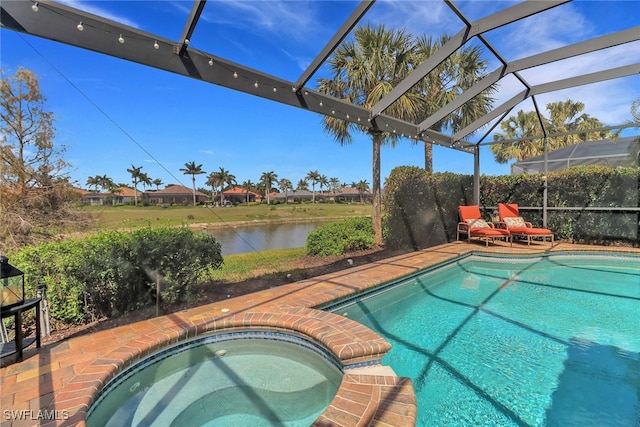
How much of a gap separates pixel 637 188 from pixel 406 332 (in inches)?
325

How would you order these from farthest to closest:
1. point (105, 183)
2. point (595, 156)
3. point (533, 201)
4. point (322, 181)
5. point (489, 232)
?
point (322, 181), point (105, 183), point (595, 156), point (533, 201), point (489, 232)

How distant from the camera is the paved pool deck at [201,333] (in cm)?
187

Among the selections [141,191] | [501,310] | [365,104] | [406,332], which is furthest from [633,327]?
[141,191]

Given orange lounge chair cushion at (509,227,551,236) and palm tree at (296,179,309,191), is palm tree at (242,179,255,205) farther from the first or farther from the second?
orange lounge chair cushion at (509,227,551,236)

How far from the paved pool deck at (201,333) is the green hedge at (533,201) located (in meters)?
4.12

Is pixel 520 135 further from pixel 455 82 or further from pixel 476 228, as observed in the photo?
pixel 476 228

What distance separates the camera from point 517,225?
859 centimetres

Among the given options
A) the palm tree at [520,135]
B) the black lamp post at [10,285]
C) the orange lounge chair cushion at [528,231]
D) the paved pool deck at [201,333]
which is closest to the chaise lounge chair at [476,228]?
the orange lounge chair cushion at [528,231]

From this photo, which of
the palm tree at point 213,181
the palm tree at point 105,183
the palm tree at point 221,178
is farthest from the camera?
the palm tree at point 213,181

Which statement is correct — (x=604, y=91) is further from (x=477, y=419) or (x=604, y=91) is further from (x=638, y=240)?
(x=477, y=419)

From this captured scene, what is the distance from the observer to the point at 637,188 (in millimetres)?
7555

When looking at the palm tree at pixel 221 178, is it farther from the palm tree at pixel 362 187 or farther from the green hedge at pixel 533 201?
the green hedge at pixel 533 201

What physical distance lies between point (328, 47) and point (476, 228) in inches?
276

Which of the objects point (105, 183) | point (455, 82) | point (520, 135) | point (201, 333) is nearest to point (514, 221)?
point (455, 82)
